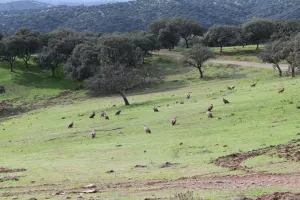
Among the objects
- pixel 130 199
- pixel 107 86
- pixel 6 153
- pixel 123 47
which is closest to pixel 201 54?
pixel 123 47

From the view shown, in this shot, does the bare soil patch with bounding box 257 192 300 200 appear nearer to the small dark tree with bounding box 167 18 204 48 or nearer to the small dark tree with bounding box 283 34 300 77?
the small dark tree with bounding box 283 34 300 77

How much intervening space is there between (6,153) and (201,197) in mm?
25194

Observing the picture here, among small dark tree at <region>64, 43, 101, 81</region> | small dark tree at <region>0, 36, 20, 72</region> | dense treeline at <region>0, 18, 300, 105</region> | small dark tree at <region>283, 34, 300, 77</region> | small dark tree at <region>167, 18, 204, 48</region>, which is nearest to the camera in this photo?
small dark tree at <region>283, 34, 300, 77</region>

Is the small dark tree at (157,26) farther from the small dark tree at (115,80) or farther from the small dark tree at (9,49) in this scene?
the small dark tree at (115,80)

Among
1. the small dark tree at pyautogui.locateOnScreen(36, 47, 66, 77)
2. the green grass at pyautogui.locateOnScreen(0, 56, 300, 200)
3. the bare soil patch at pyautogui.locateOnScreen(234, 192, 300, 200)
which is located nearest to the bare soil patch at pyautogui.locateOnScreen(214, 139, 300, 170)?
the green grass at pyautogui.locateOnScreen(0, 56, 300, 200)

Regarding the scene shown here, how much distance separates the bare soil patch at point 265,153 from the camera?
22495 mm

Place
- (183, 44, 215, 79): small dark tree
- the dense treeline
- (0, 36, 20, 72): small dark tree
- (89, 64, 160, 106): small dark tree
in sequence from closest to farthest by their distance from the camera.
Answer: (89, 64, 160, 106): small dark tree, the dense treeline, (183, 44, 215, 79): small dark tree, (0, 36, 20, 72): small dark tree

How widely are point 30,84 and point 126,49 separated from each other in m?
22.0

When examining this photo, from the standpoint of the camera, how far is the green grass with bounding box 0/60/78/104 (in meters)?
85.4

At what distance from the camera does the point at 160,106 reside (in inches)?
2158

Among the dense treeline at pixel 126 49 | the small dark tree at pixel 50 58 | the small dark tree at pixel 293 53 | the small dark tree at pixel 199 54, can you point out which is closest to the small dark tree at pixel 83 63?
the dense treeline at pixel 126 49

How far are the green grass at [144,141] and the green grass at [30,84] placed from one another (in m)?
24.0

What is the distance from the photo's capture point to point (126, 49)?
9312 cm

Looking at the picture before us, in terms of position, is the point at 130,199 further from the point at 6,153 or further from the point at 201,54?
the point at 201,54
